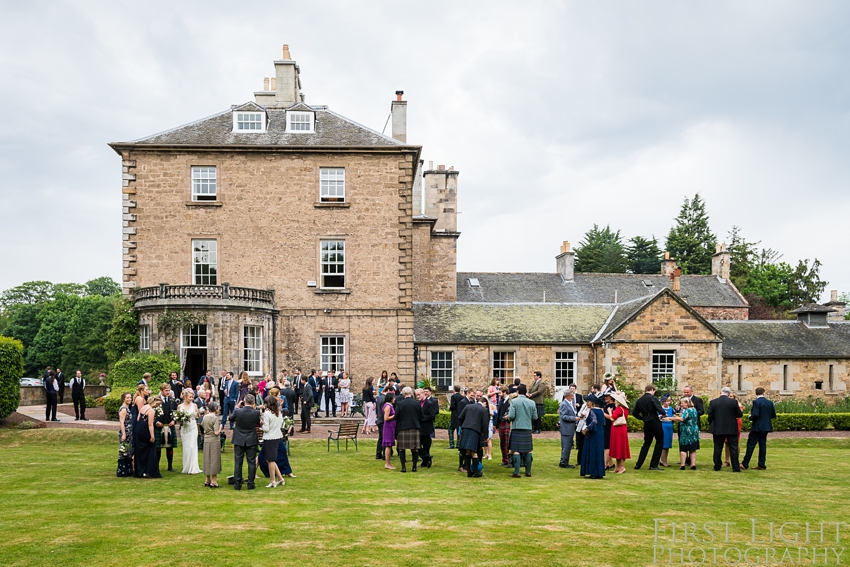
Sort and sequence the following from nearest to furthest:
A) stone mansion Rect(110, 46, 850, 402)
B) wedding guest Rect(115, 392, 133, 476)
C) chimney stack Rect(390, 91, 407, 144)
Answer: wedding guest Rect(115, 392, 133, 476), stone mansion Rect(110, 46, 850, 402), chimney stack Rect(390, 91, 407, 144)

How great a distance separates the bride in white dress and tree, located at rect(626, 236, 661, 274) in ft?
242

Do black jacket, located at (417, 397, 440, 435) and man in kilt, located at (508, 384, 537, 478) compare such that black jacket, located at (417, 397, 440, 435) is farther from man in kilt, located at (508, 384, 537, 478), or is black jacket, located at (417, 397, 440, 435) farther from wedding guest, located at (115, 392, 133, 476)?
wedding guest, located at (115, 392, 133, 476)

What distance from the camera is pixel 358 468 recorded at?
16.4 m

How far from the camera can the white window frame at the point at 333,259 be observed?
102 feet

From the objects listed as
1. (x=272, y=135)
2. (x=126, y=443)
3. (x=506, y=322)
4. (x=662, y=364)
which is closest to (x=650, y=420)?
(x=126, y=443)

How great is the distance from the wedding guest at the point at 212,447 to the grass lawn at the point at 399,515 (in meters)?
0.32

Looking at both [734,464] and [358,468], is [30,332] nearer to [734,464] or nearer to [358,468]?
[358,468]

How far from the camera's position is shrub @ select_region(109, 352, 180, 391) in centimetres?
2573

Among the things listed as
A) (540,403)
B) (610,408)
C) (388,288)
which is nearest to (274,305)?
(388,288)

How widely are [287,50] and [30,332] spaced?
6194cm

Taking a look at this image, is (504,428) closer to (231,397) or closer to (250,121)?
(231,397)

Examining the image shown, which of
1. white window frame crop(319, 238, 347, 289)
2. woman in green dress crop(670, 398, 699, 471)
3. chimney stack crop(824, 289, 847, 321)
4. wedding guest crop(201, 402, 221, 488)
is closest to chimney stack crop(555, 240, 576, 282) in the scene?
chimney stack crop(824, 289, 847, 321)

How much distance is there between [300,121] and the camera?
32.0m

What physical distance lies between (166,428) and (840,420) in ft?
75.6
